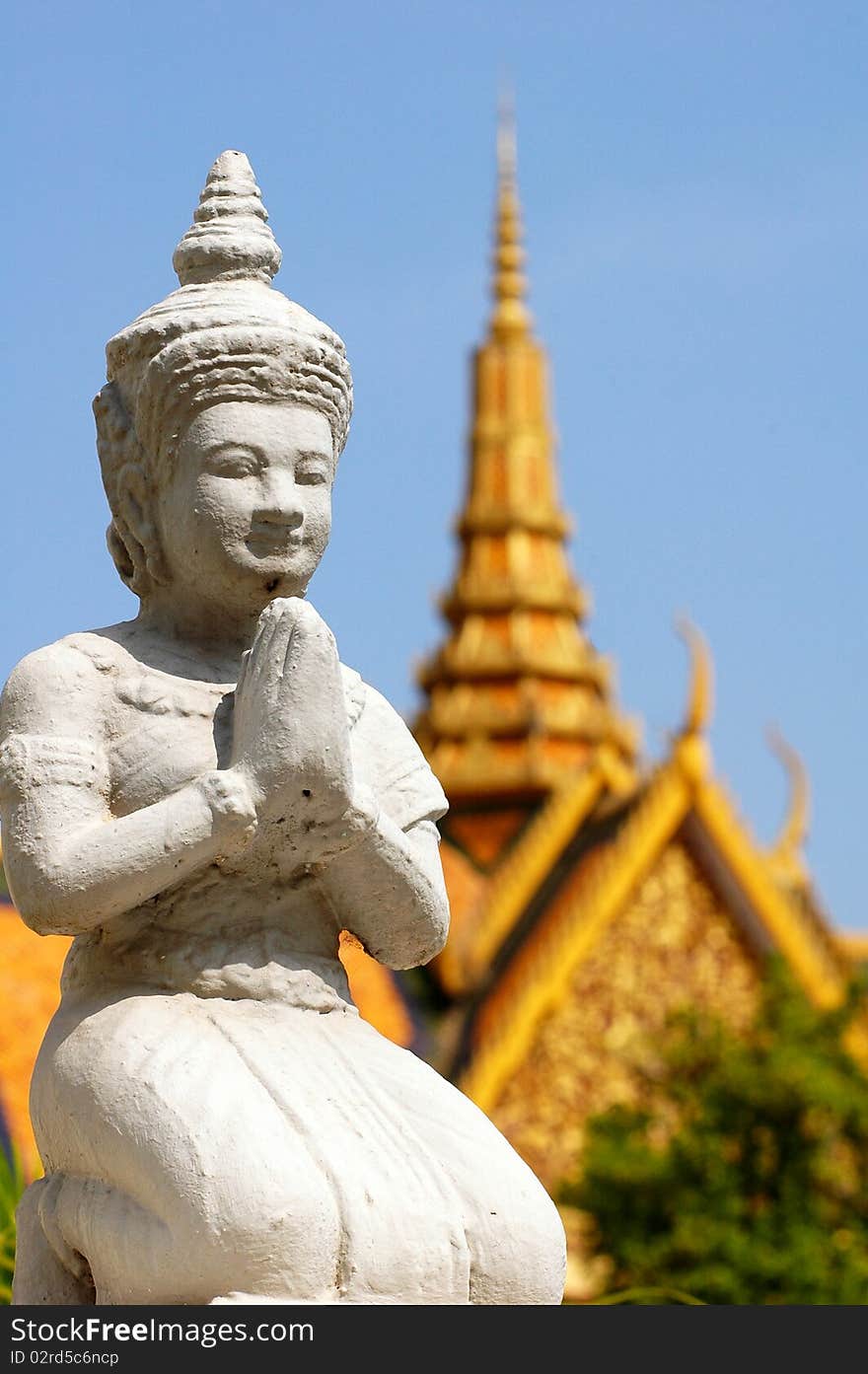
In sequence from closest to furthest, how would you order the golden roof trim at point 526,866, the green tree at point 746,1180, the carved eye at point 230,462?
the carved eye at point 230,462 → the green tree at point 746,1180 → the golden roof trim at point 526,866

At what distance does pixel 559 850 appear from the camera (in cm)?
1820

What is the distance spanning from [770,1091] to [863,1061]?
82.2 inches

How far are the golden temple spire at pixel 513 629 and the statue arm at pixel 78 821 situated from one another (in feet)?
54.0

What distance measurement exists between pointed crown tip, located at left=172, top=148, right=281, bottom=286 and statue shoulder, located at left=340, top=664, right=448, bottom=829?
71cm

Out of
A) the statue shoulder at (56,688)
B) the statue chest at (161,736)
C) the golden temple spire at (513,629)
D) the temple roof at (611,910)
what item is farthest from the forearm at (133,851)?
the golden temple spire at (513,629)

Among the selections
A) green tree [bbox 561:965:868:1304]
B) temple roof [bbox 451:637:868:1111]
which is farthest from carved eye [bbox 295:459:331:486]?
temple roof [bbox 451:637:868:1111]

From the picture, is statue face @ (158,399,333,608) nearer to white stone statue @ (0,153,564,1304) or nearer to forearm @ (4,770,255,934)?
white stone statue @ (0,153,564,1304)

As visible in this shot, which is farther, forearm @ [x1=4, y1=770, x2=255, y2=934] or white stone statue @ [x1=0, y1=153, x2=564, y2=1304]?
forearm @ [x1=4, y1=770, x2=255, y2=934]

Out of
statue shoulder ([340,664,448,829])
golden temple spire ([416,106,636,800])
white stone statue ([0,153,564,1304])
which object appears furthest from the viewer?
golden temple spire ([416,106,636,800])

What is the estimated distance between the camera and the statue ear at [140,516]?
178 inches

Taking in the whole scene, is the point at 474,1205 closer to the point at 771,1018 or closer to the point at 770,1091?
the point at 770,1091

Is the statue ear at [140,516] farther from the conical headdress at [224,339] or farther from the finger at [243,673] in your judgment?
the finger at [243,673]

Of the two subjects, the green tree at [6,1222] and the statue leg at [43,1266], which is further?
the green tree at [6,1222]

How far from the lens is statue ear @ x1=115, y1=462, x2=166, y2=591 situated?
4.52m
